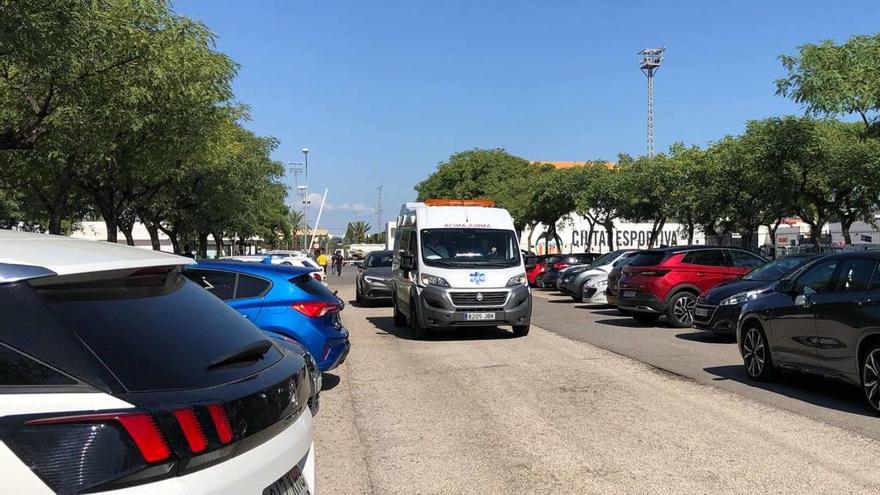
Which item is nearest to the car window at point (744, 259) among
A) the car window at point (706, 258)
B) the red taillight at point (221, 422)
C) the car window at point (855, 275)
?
the car window at point (706, 258)

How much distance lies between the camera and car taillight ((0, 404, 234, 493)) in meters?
2.06

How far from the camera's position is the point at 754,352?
8.70 meters

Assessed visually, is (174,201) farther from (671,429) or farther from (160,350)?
(160,350)

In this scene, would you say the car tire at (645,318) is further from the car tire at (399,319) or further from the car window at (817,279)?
the car window at (817,279)

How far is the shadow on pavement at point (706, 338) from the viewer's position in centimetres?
1269

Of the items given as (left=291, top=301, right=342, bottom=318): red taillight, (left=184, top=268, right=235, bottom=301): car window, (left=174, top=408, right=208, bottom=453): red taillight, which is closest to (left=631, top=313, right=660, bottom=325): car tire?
(left=291, top=301, right=342, bottom=318): red taillight

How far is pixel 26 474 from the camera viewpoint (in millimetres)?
A: 2020

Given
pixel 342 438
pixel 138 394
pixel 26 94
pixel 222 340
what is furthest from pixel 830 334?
pixel 26 94

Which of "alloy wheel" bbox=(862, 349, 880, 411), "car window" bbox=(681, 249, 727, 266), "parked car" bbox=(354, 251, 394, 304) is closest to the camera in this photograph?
"alloy wheel" bbox=(862, 349, 880, 411)

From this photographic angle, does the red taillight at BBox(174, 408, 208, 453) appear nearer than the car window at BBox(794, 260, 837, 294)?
Yes

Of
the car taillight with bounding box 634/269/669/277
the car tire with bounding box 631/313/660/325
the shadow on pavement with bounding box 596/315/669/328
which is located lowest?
the shadow on pavement with bounding box 596/315/669/328

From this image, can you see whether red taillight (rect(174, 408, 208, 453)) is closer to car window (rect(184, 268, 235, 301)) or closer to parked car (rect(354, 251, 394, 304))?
car window (rect(184, 268, 235, 301))

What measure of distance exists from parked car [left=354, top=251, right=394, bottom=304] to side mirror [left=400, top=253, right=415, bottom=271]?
278 inches

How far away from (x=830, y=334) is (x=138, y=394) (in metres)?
6.97
